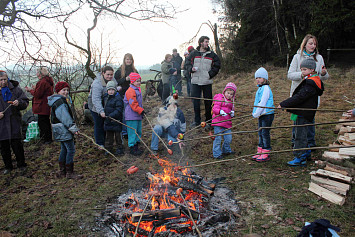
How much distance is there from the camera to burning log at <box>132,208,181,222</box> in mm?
3004

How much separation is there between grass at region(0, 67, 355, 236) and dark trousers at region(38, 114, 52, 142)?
0.33 metres

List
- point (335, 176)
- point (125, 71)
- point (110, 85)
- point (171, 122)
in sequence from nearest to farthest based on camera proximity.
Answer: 1. point (335, 176)
2. point (110, 85)
3. point (171, 122)
4. point (125, 71)

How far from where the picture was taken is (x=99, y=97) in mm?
5547

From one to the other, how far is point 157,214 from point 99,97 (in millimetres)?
3440

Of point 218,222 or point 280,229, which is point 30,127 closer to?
point 218,222

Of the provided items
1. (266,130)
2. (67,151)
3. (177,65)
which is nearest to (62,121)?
(67,151)

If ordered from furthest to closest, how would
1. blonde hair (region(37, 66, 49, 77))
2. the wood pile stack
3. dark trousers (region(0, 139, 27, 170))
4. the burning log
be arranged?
1. blonde hair (region(37, 66, 49, 77))
2. dark trousers (region(0, 139, 27, 170))
3. the wood pile stack
4. the burning log

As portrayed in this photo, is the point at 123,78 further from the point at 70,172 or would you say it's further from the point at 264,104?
the point at 264,104

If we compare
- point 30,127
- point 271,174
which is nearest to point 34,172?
point 30,127

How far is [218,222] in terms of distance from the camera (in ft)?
9.99

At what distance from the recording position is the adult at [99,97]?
17.9 feet

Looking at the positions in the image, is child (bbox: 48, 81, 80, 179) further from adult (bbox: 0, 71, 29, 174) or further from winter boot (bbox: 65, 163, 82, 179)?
adult (bbox: 0, 71, 29, 174)

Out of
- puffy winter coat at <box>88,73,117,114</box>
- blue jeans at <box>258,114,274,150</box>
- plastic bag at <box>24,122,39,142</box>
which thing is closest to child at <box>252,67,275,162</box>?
blue jeans at <box>258,114,274,150</box>

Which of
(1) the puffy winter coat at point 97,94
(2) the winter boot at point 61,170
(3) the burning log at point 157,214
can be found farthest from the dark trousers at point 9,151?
(3) the burning log at point 157,214
